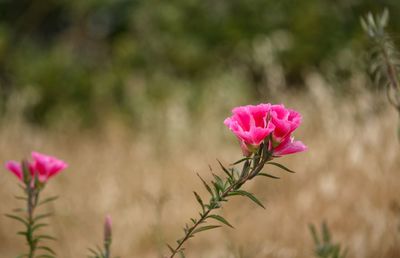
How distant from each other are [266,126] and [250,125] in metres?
0.03

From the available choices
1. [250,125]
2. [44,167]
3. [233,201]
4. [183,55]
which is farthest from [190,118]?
[250,125]

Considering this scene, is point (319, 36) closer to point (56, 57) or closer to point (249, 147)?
point (56, 57)

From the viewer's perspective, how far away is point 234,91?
5.61 m

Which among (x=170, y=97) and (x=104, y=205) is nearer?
(x=104, y=205)

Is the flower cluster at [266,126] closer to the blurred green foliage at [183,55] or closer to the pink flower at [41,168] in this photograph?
the pink flower at [41,168]

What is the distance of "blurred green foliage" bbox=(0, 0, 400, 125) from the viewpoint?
6145 mm

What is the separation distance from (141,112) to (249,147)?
4672 mm

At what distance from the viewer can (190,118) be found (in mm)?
5746

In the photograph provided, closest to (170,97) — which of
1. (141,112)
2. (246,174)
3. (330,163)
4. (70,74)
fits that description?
(141,112)

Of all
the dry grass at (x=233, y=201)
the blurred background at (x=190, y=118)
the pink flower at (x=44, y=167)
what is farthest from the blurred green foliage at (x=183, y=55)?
the pink flower at (x=44, y=167)

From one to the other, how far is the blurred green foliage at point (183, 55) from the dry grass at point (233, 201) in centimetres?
92

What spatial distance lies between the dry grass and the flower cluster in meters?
0.96

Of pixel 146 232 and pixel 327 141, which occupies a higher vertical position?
pixel 327 141

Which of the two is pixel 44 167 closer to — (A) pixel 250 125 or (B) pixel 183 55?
(A) pixel 250 125
